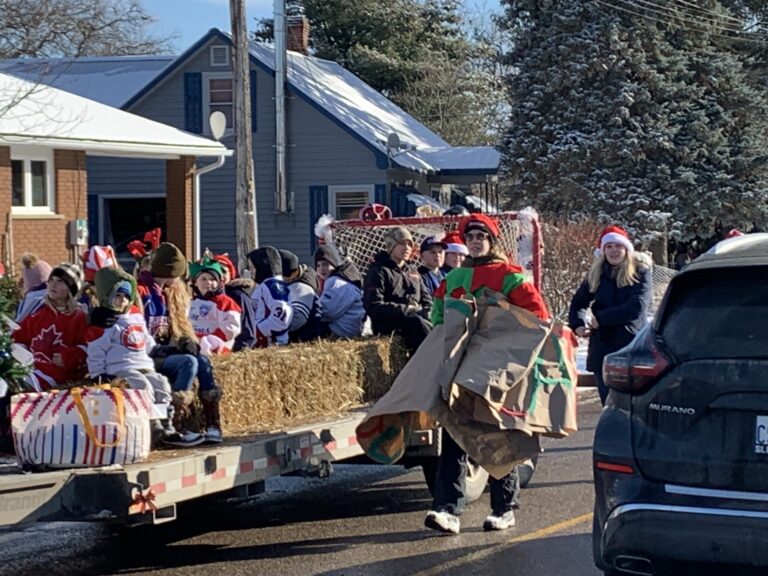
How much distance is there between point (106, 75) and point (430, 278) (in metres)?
25.9

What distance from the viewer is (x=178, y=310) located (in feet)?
27.3

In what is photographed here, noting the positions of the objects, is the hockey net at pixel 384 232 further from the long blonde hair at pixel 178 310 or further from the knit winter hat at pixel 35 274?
the long blonde hair at pixel 178 310

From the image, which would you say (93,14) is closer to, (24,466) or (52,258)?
(52,258)

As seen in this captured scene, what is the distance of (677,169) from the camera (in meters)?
31.4

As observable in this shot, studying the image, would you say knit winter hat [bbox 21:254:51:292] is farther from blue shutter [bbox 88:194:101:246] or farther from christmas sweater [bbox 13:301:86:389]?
blue shutter [bbox 88:194:101:246]

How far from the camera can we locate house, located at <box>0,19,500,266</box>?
3095 cm

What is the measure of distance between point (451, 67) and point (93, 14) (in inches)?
723

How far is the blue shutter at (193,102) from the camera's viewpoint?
31.8m

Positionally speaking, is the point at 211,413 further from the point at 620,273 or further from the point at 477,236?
the point at 620,273

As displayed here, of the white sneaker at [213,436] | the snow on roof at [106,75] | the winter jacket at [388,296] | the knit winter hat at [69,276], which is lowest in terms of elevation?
the white sneaker at [213,436]

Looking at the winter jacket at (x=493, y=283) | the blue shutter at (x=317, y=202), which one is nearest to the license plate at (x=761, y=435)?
the winter jacket at (x=493, y=283)

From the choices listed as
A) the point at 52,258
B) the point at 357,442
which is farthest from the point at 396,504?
the point at 52,258

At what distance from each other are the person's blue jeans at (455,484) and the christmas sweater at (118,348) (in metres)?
1.98

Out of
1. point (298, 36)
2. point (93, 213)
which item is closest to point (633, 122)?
point (298, 36)
